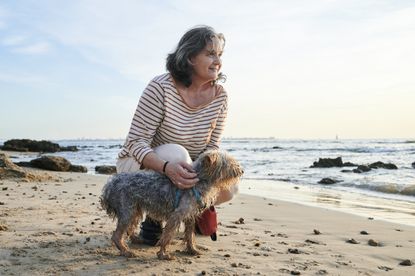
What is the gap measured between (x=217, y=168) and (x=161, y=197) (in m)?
0.67

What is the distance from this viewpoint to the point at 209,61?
528 cm

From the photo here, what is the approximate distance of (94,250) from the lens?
190 inches

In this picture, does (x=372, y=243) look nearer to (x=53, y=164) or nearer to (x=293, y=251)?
(x=293, y=251)

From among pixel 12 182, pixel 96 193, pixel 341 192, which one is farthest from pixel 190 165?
pixel 341 192

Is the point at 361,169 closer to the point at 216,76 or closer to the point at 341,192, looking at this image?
the point at 341,192

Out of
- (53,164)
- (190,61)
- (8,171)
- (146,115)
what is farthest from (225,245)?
(53,164)

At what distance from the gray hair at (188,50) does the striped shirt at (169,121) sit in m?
0.14

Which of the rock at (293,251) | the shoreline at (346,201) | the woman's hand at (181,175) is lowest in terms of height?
the shoreline at (346,201)

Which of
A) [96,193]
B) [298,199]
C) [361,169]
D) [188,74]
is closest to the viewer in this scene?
[188,74]

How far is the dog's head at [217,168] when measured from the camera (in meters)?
4.76

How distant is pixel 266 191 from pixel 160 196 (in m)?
8.06

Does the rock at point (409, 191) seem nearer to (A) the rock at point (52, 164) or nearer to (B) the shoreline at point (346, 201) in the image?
(B) the shoreline at point (346, 201)

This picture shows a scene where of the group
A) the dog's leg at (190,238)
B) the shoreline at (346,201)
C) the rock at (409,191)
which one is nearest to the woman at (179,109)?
the dog's leg at (190,238)

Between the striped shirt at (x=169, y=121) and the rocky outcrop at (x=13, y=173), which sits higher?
the striped shirt at (x=169, y=121)
